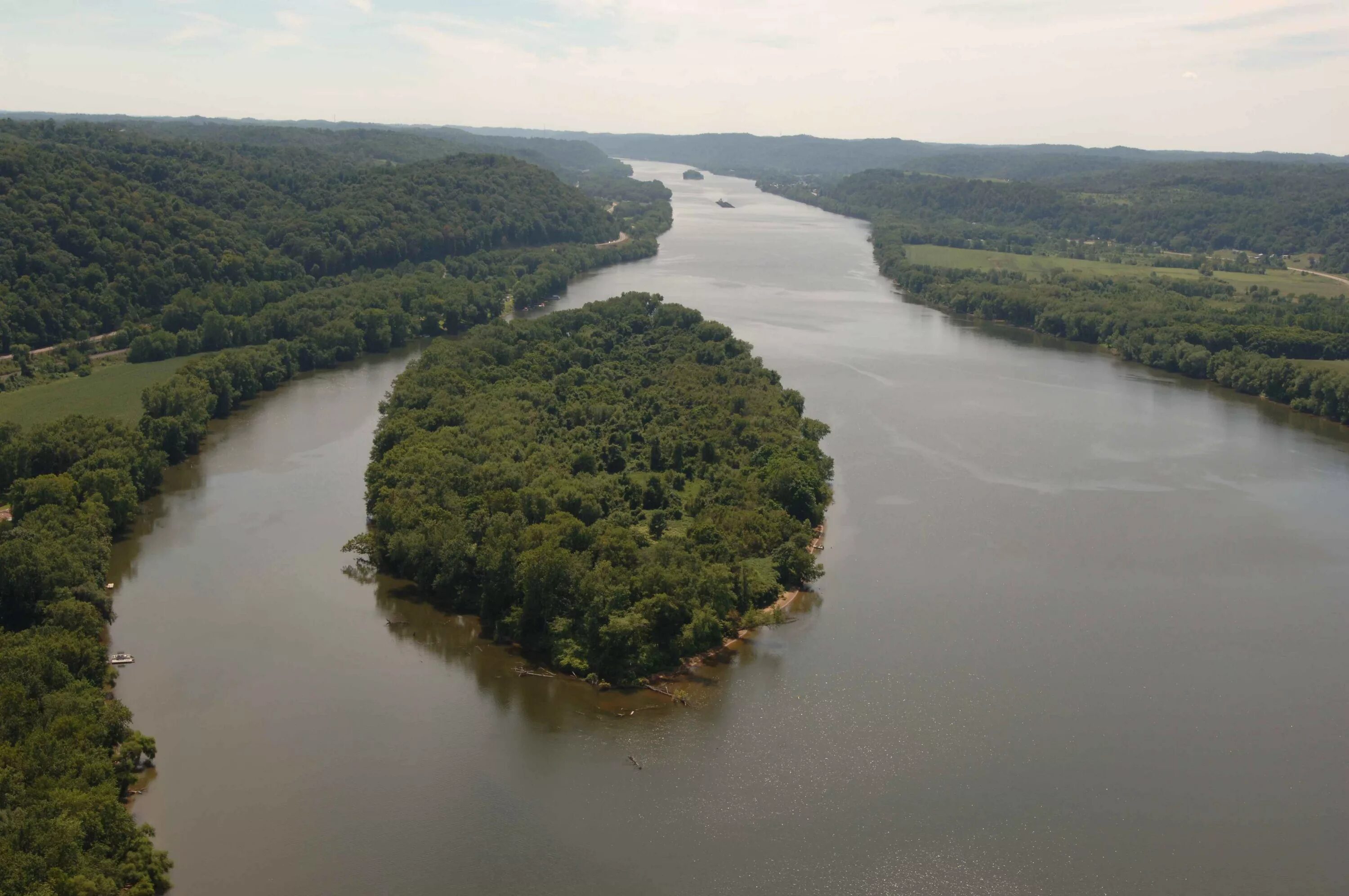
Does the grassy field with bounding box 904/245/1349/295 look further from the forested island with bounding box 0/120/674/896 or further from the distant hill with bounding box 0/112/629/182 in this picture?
the distant hill with bounding box 0/112/629/182

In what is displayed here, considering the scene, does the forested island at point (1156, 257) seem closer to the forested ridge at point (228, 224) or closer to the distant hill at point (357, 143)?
the forested ridge at point (228, 224)

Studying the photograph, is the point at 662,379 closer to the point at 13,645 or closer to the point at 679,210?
the point at 13,645

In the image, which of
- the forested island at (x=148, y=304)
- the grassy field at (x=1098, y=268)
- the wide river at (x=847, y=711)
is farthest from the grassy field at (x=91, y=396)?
the grassy field at (x=1098, y=268)

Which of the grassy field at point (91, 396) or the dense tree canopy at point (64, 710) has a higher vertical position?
the grassy field at point (91, 396)

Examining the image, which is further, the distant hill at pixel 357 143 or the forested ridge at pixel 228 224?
the distant hill at pixel 357 143

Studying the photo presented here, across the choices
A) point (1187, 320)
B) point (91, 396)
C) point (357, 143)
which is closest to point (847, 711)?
point (91, 396)

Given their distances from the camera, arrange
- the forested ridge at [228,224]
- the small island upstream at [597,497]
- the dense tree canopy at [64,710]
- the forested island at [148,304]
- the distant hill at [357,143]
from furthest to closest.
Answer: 1. the distant hill at [357,143]
2. the forested ridge at [228,224]
3. the small island upstream at [597,497]
4. the forested island at [148,304]
5. the dense tree canopy at [64,710]
